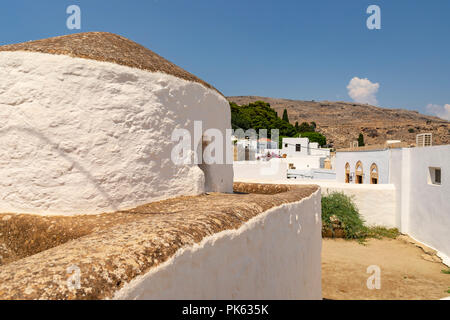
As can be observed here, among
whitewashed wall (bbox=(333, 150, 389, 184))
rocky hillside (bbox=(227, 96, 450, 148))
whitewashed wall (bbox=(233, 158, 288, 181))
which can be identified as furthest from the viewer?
rocky hillside (bbox=(227, 96, 450, 148))

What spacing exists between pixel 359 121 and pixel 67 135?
7885 cm

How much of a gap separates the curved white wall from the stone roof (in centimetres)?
11

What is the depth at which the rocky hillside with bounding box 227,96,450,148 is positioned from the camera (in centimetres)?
5653

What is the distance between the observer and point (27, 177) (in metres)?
3.62

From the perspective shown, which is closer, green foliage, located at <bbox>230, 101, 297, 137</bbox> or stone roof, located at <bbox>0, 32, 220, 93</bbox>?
stone roof, located at <bbox>0, 32, 220, 93</bbox>

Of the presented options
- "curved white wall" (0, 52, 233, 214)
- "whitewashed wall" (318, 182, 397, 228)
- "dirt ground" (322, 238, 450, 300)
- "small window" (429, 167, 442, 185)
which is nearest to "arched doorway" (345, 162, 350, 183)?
"whitewashed wall" (318, 182, 397, 228)

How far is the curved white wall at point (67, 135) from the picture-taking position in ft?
11.8

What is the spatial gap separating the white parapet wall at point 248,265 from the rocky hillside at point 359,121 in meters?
24.1

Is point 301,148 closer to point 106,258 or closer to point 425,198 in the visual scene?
point 425,198

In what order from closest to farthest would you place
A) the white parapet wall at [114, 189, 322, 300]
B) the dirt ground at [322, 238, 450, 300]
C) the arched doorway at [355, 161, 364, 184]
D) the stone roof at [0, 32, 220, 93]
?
the white parapet wall at [114, 189, 322, 300], the stone roof at [0, 32, 220, 93], the dirt ground at [322, 238, 450, 300], the arched doorway at [355, 161, 364, 184]

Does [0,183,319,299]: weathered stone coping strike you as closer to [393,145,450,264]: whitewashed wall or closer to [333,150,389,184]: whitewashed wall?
[393,145,450,264]: whitewashed wall

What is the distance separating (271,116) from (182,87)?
42456mm

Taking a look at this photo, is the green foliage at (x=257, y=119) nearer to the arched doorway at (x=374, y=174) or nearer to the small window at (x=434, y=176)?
the arched doorway at (x=374, y=174)
